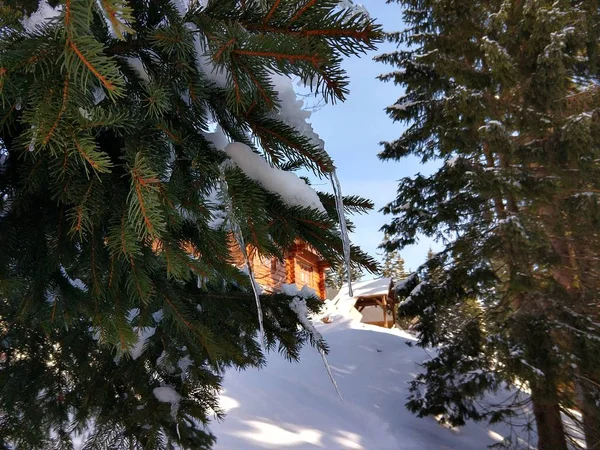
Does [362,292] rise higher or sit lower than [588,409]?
higher

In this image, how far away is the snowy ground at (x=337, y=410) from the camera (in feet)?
22.9

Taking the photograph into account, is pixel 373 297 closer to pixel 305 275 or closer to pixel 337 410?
pixel 305 275

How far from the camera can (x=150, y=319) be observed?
1.92 meters

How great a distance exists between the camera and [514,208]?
22.5 ft

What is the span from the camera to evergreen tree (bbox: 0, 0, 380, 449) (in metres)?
0.80

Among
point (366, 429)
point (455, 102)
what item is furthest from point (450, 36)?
point (366, 429)

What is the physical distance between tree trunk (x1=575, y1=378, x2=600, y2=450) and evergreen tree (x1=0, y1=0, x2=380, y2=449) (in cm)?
Result: 583

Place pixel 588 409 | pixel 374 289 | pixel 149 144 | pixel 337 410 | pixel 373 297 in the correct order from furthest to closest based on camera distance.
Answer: pixel 373 297 < pixel 374 289 < pixel 337 410 < pixel 588 409 < pixel 149 144

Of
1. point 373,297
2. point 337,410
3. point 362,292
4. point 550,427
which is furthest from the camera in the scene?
point 373,297

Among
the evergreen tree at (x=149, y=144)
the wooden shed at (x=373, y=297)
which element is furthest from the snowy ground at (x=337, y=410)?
the evergreen tree at (x=149, y=144)

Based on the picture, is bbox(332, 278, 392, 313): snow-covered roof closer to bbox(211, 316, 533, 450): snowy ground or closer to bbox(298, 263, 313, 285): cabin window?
bbox(298, 263, 313, 285): cabin window

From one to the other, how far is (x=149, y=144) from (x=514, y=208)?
693 centimetres

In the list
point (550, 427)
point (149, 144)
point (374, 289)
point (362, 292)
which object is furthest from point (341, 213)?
point (374, 289)

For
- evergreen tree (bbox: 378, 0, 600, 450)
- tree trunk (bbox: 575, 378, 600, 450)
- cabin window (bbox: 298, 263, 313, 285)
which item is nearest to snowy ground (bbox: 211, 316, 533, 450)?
evergreen tree (bbox: 378, 0, 600, 450)
